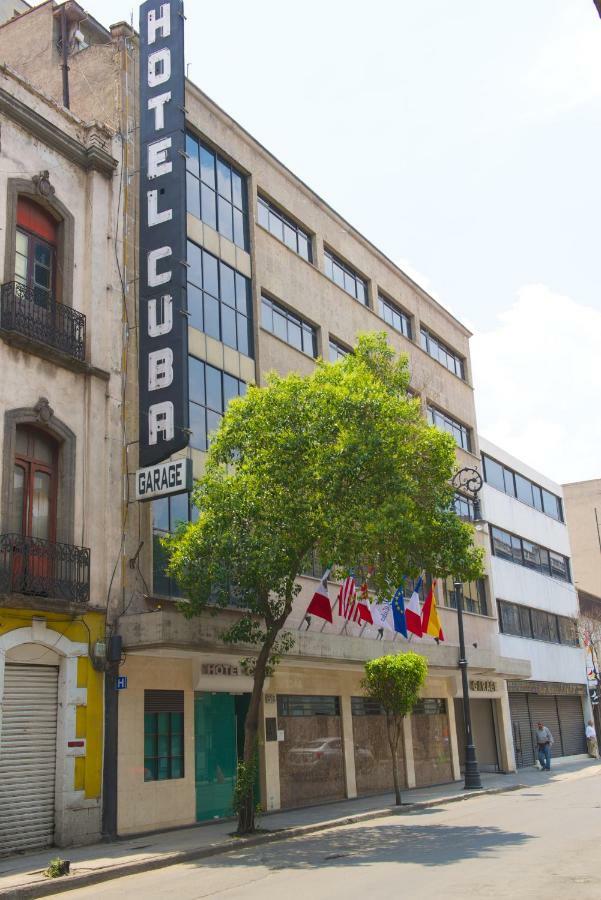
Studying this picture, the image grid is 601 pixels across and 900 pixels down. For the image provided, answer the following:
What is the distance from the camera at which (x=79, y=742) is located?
15.9m

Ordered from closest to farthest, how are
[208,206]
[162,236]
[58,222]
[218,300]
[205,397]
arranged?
[58,222]
[162,236]
[205,397]
[218,300]
[208,206]

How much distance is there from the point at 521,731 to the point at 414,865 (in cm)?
2689

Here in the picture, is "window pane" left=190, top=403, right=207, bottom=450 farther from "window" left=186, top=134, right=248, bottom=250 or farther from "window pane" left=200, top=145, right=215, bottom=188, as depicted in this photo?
"window pane" left=200, top=145, right=215, bottom=188

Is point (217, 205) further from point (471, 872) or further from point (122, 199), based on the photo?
point (471, 872)

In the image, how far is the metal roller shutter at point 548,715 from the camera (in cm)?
A: 3884

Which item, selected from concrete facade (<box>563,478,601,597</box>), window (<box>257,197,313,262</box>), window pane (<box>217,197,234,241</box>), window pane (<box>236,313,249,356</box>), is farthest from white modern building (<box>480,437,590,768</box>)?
window pane (<box>217,197,234,241</box>)

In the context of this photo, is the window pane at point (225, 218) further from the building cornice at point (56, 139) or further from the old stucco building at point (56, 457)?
the building cornice at point (56, 139)

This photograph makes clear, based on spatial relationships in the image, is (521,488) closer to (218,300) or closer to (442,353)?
(442,353)

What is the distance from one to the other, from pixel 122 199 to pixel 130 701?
1068 cm

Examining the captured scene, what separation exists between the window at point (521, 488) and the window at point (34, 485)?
25066 millimetres

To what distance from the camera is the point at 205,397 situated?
21016 millimetres

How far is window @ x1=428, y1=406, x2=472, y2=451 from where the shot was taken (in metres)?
35.4

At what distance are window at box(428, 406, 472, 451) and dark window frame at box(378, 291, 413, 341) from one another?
315cm

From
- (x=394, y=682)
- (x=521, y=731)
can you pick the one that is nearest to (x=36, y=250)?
(x=394, y=682)
